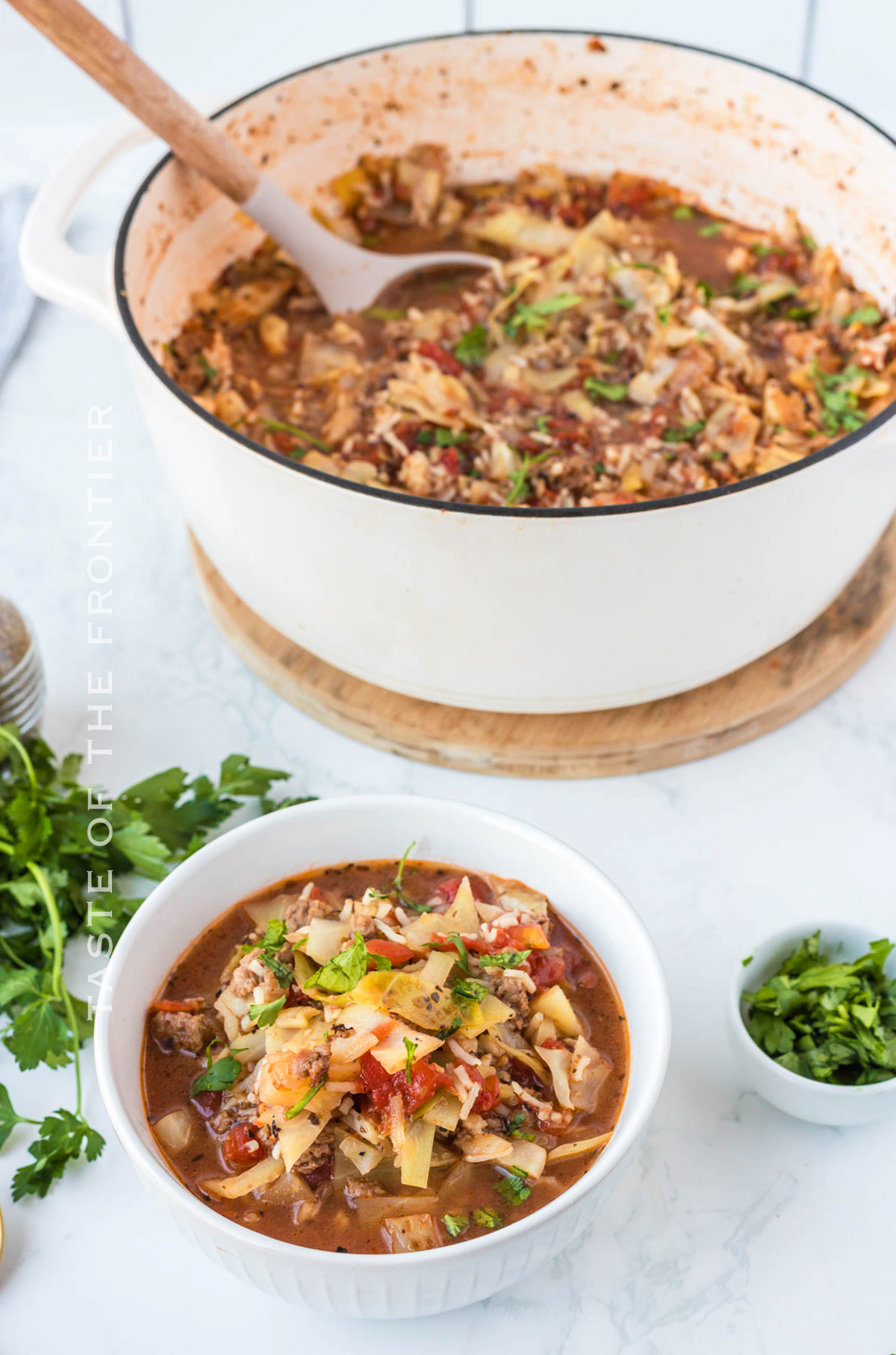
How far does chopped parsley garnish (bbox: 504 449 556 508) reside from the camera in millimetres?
2104

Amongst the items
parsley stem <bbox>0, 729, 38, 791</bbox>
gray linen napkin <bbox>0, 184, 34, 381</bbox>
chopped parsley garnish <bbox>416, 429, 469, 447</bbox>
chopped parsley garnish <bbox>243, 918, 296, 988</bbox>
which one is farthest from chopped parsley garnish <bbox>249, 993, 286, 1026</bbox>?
gray linen napkin <bbox>0, 184, 34, 381</bbox>

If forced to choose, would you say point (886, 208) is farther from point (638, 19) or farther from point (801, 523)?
point (638, 19)

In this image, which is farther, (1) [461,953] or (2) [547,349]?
(2) [547,349]

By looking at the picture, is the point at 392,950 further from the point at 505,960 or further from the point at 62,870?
the point at 62,870

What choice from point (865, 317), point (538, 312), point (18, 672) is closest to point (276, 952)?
point (18, 672)

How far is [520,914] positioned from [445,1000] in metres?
0.21

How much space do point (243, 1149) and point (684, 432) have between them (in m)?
1.37

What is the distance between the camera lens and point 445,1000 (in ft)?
4.66

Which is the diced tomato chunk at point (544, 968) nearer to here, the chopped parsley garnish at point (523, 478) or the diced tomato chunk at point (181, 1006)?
the diced tomato chunk at point (181, 1006)

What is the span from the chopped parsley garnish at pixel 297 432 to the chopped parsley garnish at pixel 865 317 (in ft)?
3.32

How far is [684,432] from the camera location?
2.26 meters

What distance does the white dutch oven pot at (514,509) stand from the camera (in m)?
1.71

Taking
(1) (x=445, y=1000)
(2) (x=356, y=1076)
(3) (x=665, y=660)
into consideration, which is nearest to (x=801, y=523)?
(3) (x=665, y=660)

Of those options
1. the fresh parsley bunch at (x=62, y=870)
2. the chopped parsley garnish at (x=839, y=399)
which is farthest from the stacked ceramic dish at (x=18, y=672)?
the chopped parsley garnish at (x=839, y=399)
